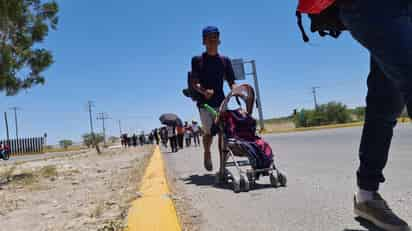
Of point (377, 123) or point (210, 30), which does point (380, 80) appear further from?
point (210, 30)

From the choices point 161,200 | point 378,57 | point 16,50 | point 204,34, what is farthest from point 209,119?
point 16,50

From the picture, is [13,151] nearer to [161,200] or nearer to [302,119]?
[302,119]

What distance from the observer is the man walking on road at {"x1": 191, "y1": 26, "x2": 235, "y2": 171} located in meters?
5.06

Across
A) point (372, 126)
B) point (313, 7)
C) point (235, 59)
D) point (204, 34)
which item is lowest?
point (372, 126)

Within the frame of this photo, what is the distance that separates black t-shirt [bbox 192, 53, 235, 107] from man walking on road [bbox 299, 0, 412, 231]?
3.04 meters

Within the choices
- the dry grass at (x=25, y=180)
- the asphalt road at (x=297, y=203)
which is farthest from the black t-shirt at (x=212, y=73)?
the dry grass at (x=25, y=180)

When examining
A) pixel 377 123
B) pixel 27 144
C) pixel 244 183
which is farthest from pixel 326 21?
pixel 27 144

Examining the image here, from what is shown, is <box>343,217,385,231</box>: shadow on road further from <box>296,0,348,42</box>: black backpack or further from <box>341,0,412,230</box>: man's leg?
<box>296,0,348,42</box>: black backpack

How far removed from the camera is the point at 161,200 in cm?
321

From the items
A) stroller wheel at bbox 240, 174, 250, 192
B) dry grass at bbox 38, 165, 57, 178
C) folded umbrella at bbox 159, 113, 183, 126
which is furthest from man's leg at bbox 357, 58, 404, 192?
folded umbrella at bbox 159, 113, 183, 126

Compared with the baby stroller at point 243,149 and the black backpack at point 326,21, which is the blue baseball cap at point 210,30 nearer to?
the baby stroller at point 243,149

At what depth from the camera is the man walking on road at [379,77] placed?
6.05ft

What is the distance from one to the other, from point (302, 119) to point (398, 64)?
64.0 meters

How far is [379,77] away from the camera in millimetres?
2223
